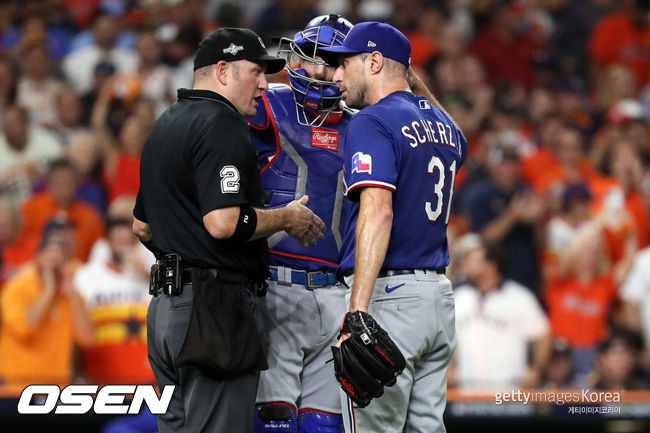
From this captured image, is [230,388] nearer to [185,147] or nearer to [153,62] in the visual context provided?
[185,147]

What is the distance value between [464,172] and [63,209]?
141 inches

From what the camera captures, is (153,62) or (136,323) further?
(153,62)

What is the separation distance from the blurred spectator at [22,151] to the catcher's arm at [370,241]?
525 centimetres

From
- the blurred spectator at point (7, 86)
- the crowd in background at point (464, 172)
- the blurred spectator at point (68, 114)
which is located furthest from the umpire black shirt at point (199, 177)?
the blurred spectator at point (7, 86)

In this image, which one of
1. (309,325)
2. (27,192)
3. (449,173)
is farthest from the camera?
(27,192)

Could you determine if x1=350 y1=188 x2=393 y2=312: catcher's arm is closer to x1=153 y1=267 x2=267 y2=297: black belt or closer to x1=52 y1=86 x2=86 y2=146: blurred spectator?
x1=153 y1=267 x2=267 y2=297: black belt

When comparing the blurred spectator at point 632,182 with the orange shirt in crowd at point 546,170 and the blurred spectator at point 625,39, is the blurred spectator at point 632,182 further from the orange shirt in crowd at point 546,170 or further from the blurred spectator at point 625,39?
the blurred spectator at point 625,39

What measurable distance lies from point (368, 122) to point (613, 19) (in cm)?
871

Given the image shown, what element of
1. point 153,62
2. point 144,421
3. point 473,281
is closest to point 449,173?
point 144,421

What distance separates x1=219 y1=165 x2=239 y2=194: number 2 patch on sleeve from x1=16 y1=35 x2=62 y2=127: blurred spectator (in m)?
5.97

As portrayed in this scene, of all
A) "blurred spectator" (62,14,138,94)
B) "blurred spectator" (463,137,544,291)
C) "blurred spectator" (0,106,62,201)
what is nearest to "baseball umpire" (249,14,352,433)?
"blurred spectator" (463,137,544,291)

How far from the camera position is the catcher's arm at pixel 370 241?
13.3 ft

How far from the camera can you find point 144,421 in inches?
240

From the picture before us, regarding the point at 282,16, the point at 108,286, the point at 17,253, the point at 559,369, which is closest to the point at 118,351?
the point at 108,286
